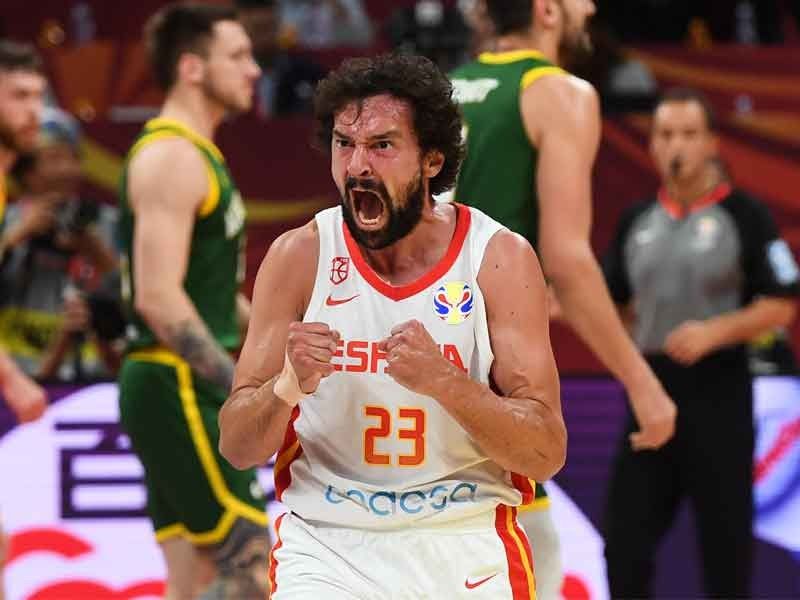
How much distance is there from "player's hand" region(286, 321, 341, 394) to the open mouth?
0.95 ft

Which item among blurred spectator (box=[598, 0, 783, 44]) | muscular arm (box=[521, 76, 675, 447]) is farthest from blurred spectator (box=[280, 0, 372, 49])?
muscular arm (box=[521, 76, 675, 447])

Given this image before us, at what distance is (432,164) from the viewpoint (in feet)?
11.2

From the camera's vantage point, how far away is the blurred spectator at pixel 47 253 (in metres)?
7.86

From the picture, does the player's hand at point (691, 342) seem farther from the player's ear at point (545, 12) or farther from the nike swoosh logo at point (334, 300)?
the nike swoosh logo at point (334, 300)

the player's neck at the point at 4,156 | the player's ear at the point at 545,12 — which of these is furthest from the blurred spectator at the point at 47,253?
the player's ear at the point at 545,12

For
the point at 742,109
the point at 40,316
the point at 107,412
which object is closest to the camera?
the point at 107,412

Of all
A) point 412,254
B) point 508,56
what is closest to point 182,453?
point 508,56

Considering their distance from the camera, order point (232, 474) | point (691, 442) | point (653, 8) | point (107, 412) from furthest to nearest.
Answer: point (653, 8)
point (107, 412)
point (691, 442)
point (232, 474)

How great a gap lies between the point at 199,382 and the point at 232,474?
0.33m

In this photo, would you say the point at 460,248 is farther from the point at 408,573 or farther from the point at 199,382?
the point at 199,382

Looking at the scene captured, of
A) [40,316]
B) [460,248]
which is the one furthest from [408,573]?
[40,316]

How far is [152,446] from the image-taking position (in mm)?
5105

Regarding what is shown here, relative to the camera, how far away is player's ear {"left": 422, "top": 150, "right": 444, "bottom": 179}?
339cm

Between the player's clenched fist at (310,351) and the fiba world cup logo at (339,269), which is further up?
the fiba world cup logo at (339,269)
